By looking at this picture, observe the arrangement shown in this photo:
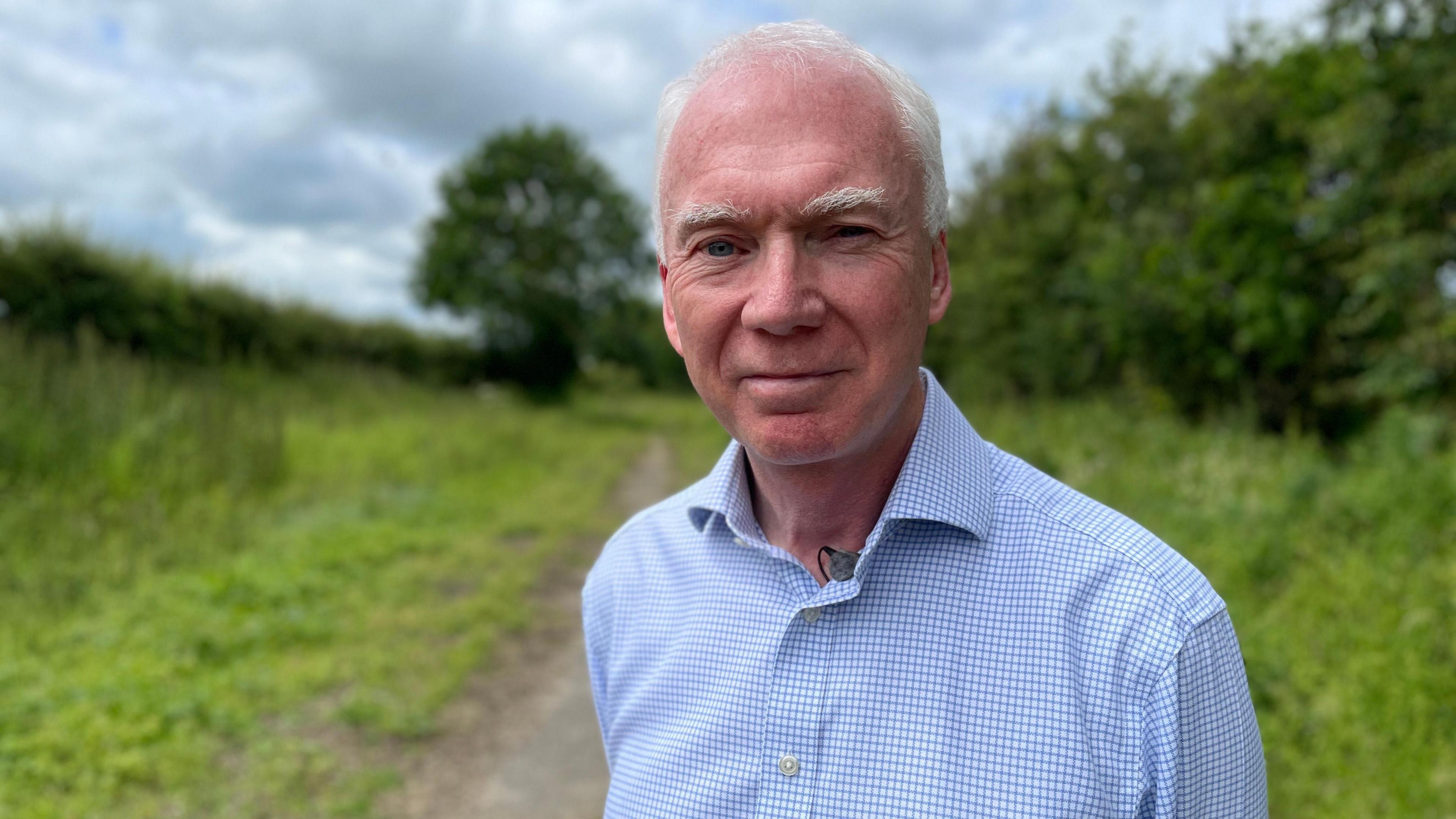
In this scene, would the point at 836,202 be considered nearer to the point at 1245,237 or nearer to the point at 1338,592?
Result: the point at 1338,592

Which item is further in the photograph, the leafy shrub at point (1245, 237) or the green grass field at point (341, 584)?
the leafy shrub at point (1245, 237)

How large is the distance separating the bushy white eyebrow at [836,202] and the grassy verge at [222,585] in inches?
144

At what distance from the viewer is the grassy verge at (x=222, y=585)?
4043 mm

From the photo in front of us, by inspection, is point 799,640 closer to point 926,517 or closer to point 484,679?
point 926,517

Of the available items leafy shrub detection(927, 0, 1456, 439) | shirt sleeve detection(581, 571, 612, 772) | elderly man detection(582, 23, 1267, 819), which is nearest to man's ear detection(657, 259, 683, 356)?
elderly man detection(582, 23, 1267, 819)

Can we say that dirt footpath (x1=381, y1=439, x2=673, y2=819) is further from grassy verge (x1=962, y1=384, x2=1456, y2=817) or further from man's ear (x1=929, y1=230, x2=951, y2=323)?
man's ear (x1=929, y1=230, x2=951, y2=323)

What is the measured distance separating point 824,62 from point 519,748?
4.14m

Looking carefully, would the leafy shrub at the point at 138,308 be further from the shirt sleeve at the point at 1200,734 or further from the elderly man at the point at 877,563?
the shirt sleeve at the point at 1200,734

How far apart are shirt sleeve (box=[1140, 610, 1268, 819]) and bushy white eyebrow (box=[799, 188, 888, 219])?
2.47ft

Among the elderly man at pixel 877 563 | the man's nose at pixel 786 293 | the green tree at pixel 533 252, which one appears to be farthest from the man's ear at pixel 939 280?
the green tree at pixel 533 252

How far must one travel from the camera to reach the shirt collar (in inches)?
56.1

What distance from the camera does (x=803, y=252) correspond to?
4.49 ft

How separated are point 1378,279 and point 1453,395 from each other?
99 centimetres

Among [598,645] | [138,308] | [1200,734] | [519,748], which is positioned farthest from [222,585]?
[138,308]
